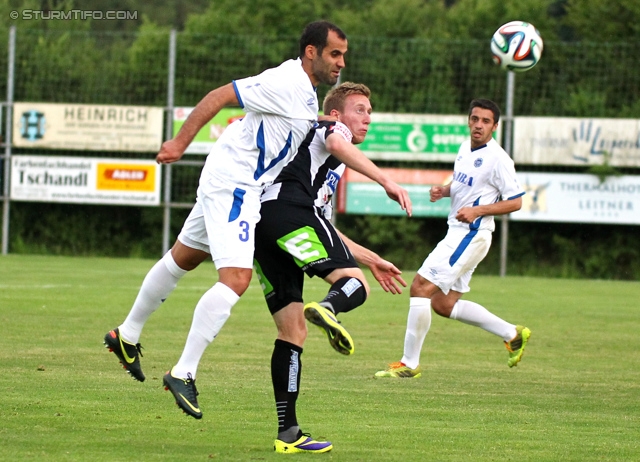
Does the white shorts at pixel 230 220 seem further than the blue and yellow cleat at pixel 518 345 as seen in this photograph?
No

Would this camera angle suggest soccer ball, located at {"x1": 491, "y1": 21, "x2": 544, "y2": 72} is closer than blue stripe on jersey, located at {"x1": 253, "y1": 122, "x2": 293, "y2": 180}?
No

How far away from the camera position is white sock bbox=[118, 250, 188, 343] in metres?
6.56

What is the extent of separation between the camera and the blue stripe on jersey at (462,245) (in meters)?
9.38

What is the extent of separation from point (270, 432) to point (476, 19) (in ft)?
85.4

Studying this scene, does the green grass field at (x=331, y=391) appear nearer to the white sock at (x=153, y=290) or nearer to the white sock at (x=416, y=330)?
the white sock at (x=416, y=330)

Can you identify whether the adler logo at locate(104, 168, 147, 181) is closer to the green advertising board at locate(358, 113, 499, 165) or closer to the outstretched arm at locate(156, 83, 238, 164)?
the green advertising board at locate(358, 113, 499, 165)

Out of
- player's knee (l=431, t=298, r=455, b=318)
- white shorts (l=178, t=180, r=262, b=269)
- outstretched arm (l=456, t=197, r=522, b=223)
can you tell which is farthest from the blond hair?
player's knee (l=431, t=298, r=455, b=318)

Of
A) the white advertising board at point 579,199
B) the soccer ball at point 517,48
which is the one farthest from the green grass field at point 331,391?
the white advertising board at point 579,199

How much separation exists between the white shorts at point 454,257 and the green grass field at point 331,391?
2.54ft

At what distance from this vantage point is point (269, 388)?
308 inches

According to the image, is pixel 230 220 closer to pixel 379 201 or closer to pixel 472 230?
pixel 472 230

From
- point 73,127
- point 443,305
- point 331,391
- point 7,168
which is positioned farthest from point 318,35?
point 7,168

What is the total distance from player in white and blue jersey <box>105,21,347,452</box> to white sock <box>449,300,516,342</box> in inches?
153

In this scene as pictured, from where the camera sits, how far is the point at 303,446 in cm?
566
